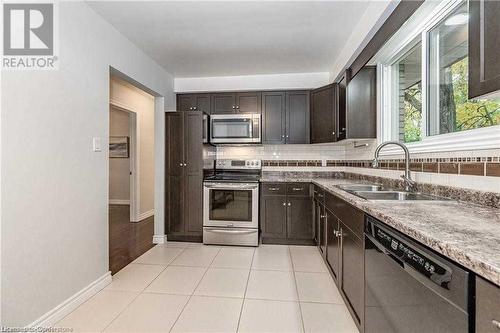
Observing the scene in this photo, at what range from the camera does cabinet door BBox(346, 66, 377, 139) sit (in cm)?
263

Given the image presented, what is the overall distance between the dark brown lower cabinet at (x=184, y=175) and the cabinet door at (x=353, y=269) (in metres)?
2.12

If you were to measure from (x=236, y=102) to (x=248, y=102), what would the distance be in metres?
0.18

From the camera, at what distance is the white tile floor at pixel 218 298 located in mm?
1703

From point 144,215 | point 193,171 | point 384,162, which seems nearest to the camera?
point 384,162

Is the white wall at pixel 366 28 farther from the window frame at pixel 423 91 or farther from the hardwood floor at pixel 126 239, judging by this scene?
the hardwood floor at pixel 126 239

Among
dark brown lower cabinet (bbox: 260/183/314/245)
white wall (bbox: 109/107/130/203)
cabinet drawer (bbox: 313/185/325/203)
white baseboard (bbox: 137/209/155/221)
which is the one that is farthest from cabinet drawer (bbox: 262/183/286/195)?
white wall (bbox: 109/107/130/203)

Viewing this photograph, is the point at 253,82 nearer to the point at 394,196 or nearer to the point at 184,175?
the point at 184,175

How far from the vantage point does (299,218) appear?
131 inches

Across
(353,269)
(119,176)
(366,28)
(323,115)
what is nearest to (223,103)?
(323,115)

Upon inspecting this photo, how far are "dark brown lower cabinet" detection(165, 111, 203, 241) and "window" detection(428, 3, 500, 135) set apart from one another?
2610 mm

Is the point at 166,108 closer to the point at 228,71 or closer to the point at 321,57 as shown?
the point at 228,71

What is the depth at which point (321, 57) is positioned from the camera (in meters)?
3.14

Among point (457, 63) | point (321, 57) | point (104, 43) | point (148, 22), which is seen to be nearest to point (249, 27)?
point (148, 22)

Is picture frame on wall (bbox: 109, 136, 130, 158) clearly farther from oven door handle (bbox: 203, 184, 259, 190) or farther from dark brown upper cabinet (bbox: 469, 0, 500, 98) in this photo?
dark brown upper cabinet (bbox: 469, 0, 500, 98)
